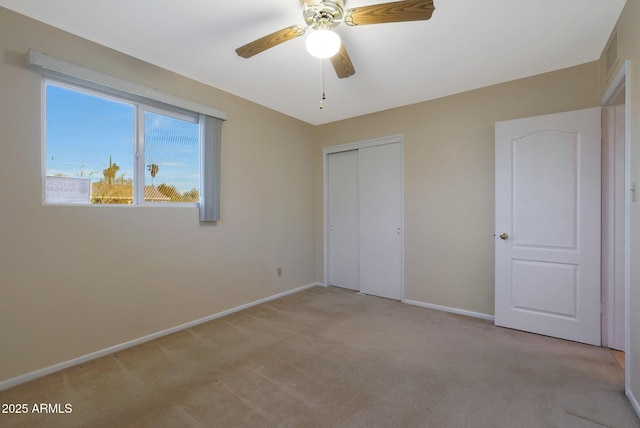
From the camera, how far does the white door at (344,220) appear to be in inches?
170

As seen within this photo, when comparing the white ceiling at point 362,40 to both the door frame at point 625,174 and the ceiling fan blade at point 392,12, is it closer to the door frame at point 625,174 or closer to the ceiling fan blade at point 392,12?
the ceiling fan blade at point 392,12

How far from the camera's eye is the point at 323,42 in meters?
1.73

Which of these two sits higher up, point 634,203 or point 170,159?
point 170,159

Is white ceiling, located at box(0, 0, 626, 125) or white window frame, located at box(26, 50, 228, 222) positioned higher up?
white ceiling, located at box(0, 0, 626, 125)

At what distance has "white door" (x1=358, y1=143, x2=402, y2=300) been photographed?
12.6ft

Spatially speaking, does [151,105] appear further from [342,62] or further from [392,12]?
[392,12]

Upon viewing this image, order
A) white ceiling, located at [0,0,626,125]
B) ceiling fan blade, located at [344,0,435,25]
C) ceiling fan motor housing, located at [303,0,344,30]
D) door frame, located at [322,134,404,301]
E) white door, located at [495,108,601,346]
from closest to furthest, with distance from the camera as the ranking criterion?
ceiling fan blade, located at [344,0,435,25], ceiling fan motor housing, located at [303,0,344,30], white ceiling, located at [0,0,626,125], white door, located at [495,108,601,346], door frame, located at [322,134,404,301]

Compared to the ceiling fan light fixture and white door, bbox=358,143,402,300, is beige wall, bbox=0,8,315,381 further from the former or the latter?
the ceiling fan light fixture

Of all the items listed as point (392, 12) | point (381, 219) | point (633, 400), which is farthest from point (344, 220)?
point (633, 400)

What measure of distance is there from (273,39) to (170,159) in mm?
1663

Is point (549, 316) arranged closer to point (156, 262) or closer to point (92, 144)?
point (156, 262)

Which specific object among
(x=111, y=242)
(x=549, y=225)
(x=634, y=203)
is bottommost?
(x=111, y=242)

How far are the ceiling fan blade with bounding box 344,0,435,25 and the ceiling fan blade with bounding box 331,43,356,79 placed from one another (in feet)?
0.81

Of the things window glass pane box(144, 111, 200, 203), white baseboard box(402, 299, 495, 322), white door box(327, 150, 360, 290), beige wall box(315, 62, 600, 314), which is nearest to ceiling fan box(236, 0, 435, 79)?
window glass pane box(144, 111, 200, 203)
